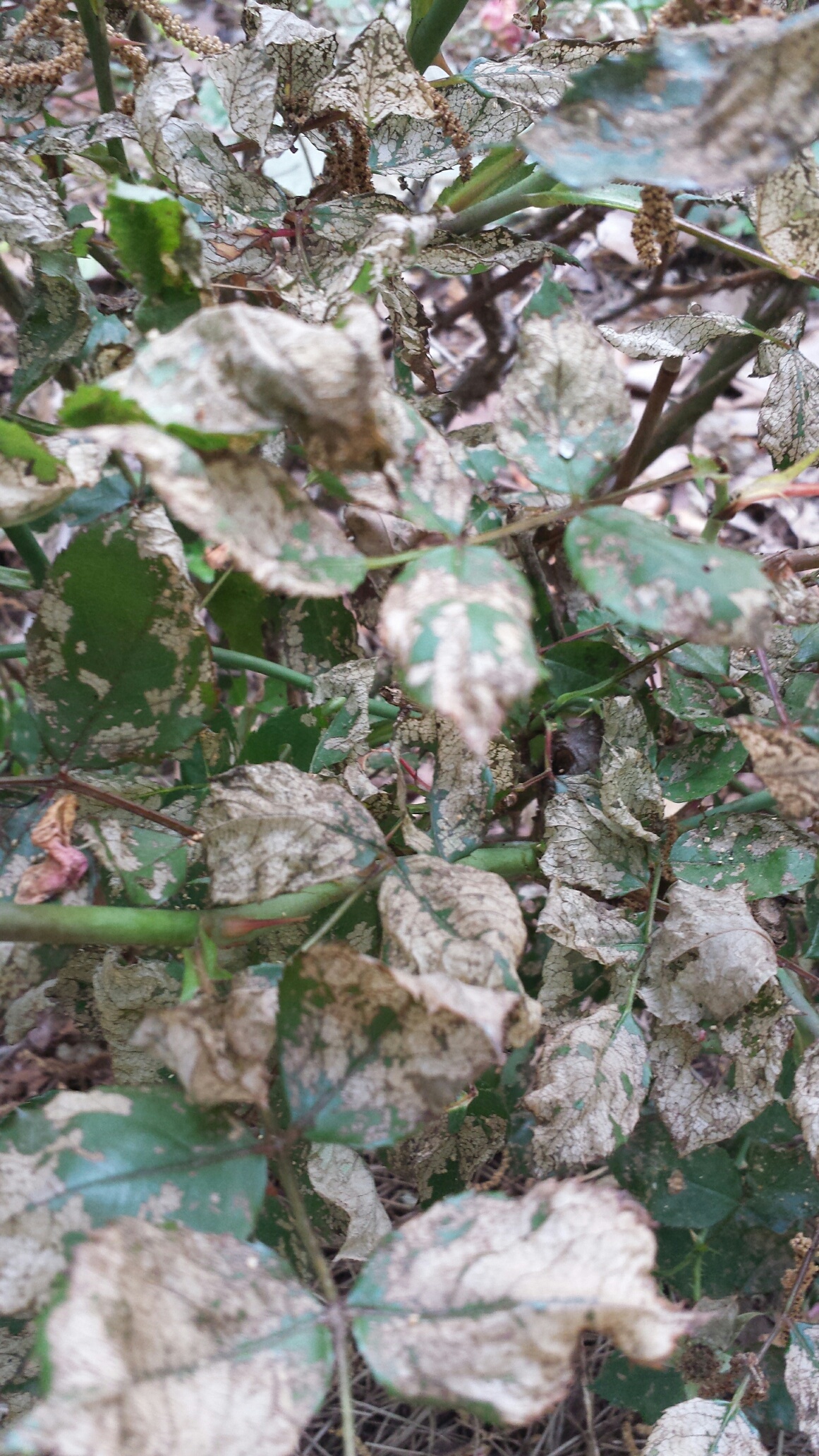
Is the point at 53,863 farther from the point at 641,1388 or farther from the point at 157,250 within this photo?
the point at 641,1388

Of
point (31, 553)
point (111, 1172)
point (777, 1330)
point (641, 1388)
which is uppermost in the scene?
point (31, 553)

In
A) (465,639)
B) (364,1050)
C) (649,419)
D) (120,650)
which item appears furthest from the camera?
(649,419)

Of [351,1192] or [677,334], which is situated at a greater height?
[677,334]

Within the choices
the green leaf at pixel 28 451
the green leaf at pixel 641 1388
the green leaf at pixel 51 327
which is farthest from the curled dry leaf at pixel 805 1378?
the green leaf at pixel 51 327

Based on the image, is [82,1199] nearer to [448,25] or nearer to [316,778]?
[316,778]

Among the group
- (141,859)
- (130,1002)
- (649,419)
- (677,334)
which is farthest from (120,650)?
(649,419)

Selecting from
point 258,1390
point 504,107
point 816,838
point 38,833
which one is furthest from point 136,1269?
point 504,107

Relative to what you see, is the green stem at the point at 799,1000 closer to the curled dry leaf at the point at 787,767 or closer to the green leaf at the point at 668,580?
the curled dry leaf at the point at 787,767
